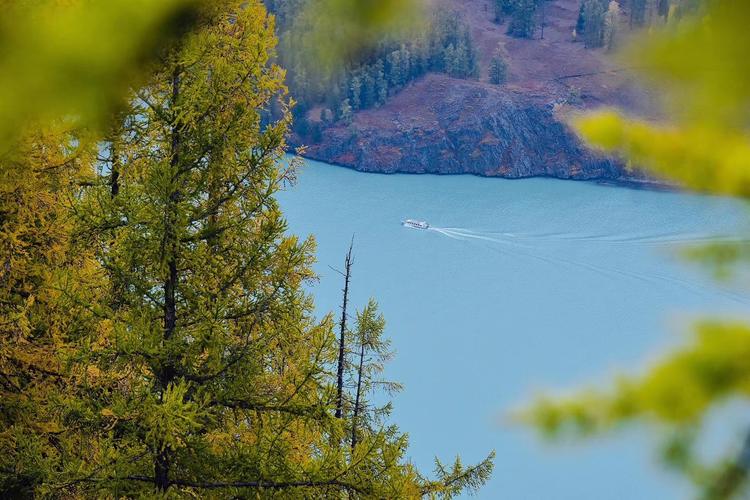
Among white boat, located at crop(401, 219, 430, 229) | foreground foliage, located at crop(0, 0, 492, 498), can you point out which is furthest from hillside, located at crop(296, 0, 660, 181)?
foreground foliage, located at crop(0, 0, 492, 498)

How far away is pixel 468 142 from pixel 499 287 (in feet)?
58.5

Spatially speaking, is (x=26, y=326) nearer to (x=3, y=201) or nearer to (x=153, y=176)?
(x=3, y=201)

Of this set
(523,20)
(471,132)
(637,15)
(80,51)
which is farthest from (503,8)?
(80,51)

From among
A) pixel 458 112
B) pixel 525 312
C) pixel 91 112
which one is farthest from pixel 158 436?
pixel 458 112

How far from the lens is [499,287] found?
83.3 feet

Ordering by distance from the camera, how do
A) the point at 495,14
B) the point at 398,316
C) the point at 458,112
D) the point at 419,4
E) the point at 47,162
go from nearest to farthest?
the point at 419,4
the point at 47,162
the point at 398,316
the point at 458,112
the point at 495,14

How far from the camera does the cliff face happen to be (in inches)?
1608

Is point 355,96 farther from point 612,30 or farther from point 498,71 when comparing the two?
point 612,30

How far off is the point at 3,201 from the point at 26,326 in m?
0.95

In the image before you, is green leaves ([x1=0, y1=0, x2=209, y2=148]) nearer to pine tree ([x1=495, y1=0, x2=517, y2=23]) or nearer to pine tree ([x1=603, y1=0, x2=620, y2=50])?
pine tree ([x1=603, y1=0, x2=620, y2=50])

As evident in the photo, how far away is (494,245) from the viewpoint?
2845cm

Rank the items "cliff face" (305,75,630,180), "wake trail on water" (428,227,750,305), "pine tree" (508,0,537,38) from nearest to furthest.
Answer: "wake trail on water" (428,227,750,305)
"cliff face" (305,75,630,180)
"pine tree" (508,0,537,38)

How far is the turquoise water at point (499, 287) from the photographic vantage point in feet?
54.7

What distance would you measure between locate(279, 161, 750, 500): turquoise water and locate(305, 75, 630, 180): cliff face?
2715 mm
